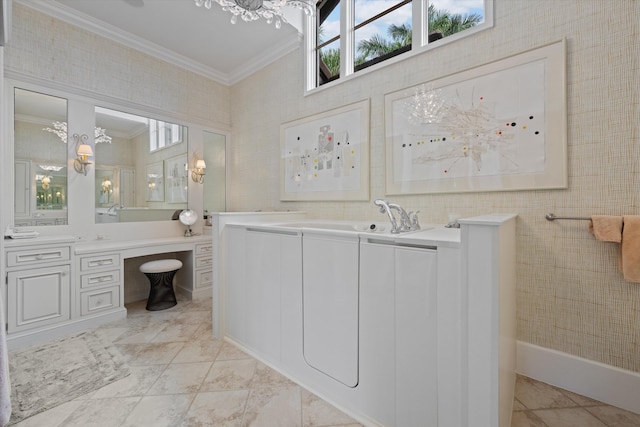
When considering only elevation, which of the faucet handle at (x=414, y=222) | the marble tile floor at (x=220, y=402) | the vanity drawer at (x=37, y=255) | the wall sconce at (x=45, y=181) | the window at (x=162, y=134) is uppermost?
the window at (x=162, y=134)

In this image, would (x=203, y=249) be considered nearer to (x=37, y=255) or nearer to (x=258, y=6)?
(x=37, y=255)

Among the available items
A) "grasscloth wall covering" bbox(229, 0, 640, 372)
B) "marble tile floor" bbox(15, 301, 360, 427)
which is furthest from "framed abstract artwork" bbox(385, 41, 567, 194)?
"marble tile floor" bbox(15, 301, 360, 427)

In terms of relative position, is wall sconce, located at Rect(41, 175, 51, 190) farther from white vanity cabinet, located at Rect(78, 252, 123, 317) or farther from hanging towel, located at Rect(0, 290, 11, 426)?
hanging towel, located at Rect(0, 290, 11, 426)

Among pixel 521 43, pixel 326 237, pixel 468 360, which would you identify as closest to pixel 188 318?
pixel 326 237

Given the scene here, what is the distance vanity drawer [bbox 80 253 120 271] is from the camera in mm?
2545

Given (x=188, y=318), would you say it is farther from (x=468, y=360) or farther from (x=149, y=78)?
(x=149, y=78)

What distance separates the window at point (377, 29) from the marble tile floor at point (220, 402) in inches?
95.6

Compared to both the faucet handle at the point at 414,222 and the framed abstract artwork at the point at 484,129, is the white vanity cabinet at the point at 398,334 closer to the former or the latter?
the faucet handle at the point at 414,222

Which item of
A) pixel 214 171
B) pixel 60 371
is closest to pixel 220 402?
pixel 60 371

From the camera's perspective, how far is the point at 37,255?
2.29 metres

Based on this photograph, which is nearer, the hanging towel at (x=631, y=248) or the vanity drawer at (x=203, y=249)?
the hanging towel at (x=631, y=248)

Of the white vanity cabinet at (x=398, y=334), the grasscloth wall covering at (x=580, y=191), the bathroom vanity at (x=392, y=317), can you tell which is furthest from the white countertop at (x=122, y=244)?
the grasscloth wall covering at (x=580, y=191)

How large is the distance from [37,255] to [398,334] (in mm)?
2836

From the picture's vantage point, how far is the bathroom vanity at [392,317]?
106cm
